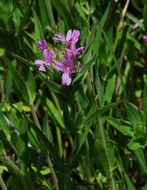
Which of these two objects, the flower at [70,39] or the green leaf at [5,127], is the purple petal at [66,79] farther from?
the green leaf at [5,127]

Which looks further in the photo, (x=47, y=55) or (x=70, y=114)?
(x=70, y=114)

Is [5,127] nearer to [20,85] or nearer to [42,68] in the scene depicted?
[20,85]

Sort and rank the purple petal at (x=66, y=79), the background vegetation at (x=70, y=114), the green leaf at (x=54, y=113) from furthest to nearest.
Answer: the green leaf at (x=54, y=113), the background vegetation at (x=70, y=114), the purple petal at (x=66, y=79)

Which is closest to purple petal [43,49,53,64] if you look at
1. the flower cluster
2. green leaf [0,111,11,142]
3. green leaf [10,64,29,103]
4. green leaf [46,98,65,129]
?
the flower cluster

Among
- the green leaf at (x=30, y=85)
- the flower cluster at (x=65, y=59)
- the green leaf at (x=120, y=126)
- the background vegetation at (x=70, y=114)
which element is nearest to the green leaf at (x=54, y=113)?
the background vegetation at (x=70, y=114)

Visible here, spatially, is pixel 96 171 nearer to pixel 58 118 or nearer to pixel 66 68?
pixel 58 118

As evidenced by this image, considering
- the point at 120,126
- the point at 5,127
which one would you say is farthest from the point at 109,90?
the point at 5,127

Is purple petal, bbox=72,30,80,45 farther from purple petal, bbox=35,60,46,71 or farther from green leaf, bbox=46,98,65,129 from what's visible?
green leaf, bbox=46,98,65,129
